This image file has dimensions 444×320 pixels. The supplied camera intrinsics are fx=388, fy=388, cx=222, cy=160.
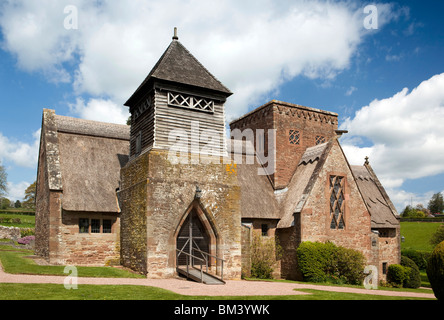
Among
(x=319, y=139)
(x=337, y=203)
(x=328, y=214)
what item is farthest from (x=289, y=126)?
(x=328, y=214)

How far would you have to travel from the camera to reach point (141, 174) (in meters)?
20.2

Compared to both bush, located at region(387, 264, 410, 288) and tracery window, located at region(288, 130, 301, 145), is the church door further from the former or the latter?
bush, located at region(387, 264, 410, 288)

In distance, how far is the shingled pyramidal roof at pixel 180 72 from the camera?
68.5 ft

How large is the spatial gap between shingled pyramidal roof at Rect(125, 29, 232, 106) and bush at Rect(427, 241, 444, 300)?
43.5 feet

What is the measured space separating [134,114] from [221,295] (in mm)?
13749

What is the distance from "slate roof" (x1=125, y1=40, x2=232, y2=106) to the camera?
68.7ft

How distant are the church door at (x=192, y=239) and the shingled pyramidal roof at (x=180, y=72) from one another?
710cm

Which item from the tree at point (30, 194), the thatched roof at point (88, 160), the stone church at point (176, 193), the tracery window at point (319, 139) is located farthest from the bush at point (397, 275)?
the tree at point (30, 194)

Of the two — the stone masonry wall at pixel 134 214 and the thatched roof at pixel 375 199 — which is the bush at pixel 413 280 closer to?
the thatched roof at pixel 375 199

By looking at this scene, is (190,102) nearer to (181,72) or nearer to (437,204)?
(181,72)

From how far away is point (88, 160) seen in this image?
24250 millimetres

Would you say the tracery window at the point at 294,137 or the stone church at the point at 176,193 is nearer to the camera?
the stone church at the point at 176,193

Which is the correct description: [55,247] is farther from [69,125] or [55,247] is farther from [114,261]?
[69,125]
